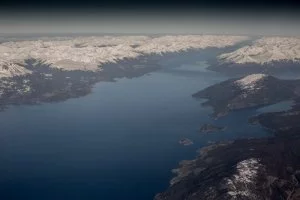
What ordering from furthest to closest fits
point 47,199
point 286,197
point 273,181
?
point 47,199
point 273,181
point 286,197

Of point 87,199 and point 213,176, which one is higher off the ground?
point 213,176

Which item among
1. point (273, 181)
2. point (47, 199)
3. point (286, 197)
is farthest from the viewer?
point (47, 199)

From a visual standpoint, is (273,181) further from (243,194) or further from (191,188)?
(191,188)

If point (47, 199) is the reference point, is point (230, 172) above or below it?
above

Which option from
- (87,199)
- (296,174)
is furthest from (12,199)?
(296,174)

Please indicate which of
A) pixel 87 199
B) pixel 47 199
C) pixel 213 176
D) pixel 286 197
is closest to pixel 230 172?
pixel 213 176

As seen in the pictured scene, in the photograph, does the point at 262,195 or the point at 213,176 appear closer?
the point at 262,195

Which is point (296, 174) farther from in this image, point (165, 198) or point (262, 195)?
point (165, 198)

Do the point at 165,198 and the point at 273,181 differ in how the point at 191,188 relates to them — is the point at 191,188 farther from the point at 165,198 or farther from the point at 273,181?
the point at 273,181

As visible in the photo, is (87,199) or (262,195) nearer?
(262,195)
